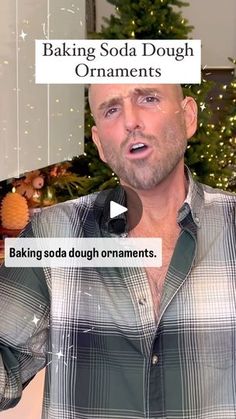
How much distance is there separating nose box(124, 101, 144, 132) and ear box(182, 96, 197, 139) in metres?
0.07

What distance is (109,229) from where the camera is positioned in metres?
0.71

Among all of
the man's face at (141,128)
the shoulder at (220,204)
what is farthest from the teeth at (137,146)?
the shoulder at (220,204)

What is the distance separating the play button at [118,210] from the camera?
701mm

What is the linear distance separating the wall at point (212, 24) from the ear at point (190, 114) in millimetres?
64

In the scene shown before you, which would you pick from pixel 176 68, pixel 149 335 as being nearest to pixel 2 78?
pixel 176 68

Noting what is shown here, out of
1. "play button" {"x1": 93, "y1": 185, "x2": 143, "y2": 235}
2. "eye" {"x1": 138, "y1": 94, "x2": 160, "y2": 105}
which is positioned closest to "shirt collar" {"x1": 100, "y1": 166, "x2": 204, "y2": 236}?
"play button" {"x1": 93, "y1": 185, "x2": 143, "y2": 235}

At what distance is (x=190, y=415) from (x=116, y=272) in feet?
0.64

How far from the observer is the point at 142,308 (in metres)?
0.66

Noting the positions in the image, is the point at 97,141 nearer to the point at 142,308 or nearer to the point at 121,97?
the point at 121,97

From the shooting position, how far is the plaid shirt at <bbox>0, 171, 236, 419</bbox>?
2.14 feet

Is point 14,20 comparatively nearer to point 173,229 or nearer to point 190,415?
point 173,229

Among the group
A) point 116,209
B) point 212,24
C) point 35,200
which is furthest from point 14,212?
point 212,24

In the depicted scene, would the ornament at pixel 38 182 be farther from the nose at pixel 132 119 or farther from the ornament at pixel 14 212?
the nose at pixel 132 119

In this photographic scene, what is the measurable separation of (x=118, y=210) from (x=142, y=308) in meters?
0.13
